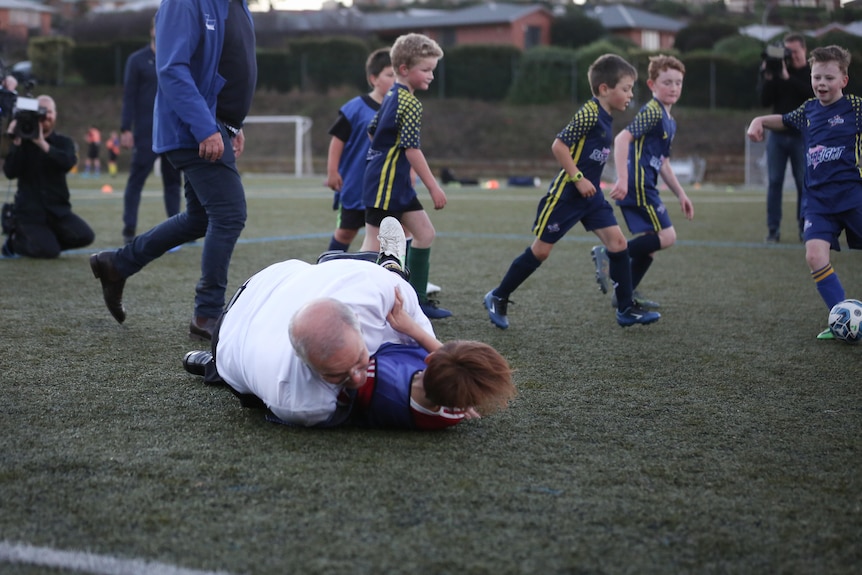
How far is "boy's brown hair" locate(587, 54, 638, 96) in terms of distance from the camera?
5715 mm

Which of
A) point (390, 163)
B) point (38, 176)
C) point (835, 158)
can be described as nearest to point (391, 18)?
point (38, 176)

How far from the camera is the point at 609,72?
5723mm

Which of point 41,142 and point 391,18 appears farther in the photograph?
point 391,18

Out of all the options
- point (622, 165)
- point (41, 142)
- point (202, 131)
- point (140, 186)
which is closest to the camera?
point (202, 131)

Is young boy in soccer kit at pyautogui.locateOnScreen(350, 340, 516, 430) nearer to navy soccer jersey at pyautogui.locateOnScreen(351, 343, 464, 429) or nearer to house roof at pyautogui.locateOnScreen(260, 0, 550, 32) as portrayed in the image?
navy soccer jersey at pyautogui.locateOnScreen(351, 343, 464, 429)

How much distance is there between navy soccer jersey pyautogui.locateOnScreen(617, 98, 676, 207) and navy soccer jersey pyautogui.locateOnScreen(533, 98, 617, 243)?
20.9 inches

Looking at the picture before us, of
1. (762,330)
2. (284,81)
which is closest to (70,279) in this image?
(762,330)

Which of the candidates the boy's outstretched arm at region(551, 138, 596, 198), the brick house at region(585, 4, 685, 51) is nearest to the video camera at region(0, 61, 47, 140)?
the boy's outstretched arm at region(551, 138, 596, 198)

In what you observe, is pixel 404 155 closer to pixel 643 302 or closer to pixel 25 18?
pixel 643 302

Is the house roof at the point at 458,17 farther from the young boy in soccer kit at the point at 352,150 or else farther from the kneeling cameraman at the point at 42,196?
the young boy in soccer kit at the point at 352,150

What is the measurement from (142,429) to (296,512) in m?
0.97

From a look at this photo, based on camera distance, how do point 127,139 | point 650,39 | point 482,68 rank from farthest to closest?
point 650,39 < point 482,68 < point 127,139

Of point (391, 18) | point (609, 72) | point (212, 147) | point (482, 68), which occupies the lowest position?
point (212, 147)

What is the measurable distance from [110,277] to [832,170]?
3.87m
